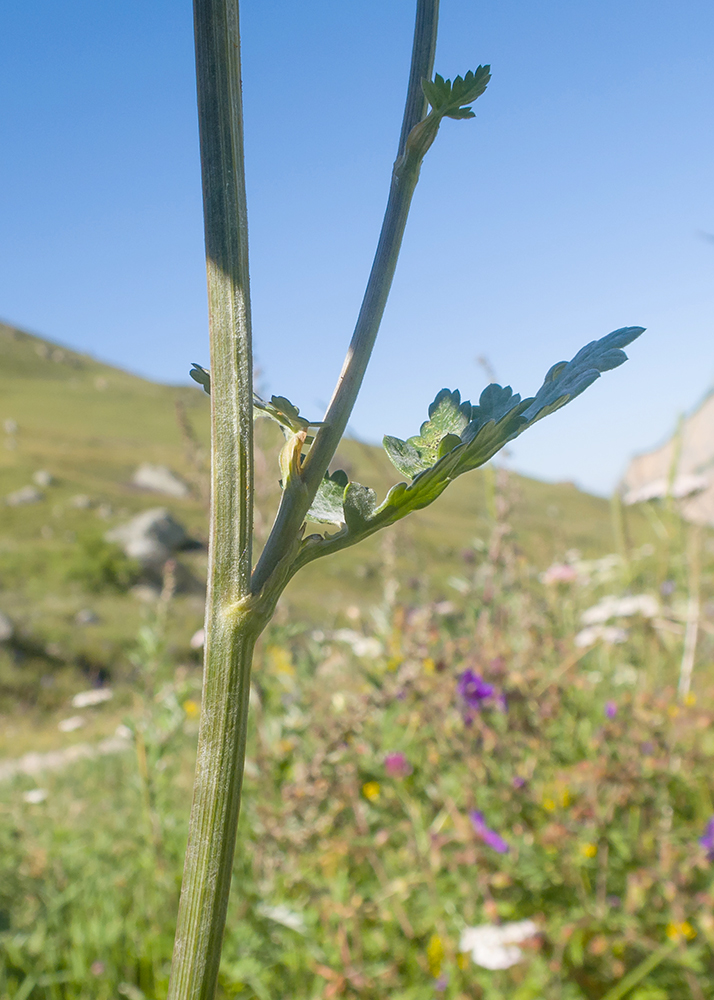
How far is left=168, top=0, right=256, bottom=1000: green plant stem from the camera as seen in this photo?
1.47ft

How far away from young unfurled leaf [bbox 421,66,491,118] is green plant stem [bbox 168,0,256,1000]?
0.12 meters

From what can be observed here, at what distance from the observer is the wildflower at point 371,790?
2539mm

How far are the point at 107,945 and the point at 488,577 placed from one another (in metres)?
1.88

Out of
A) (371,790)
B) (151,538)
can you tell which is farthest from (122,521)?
(371,790)

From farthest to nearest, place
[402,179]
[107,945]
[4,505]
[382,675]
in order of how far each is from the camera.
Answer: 1. [4,505]
2. [382,675]
3. [107,945]
4. [402,179]

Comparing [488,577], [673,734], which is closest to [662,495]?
[488,577]

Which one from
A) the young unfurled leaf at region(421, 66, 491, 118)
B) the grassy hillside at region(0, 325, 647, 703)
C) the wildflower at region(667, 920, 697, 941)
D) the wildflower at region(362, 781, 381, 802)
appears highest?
the grassy hillside at region(0, 325, 647, 703)

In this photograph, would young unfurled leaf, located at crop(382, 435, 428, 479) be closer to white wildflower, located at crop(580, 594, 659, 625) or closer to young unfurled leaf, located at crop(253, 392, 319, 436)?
young unfurled leaf, located at crop(253, 392, 319, 436)

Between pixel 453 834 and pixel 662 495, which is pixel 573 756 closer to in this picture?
pixel 453 834

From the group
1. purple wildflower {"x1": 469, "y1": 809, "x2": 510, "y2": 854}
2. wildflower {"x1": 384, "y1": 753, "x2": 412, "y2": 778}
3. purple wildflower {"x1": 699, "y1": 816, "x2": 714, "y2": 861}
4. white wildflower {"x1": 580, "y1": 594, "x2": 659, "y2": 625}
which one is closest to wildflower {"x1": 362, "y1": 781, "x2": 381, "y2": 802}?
wildflower {"x1": 384, "y1": 753, "x2": 412, "y2": 778}

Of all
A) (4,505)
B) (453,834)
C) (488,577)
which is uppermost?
(4,505)

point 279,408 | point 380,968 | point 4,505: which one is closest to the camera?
point 279,408

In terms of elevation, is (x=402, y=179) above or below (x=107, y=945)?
above

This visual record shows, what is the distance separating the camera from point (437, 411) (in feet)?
2.01
